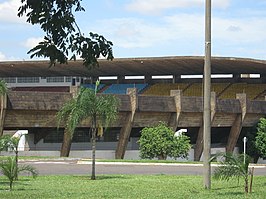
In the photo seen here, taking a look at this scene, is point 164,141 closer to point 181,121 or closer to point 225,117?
point 181,121

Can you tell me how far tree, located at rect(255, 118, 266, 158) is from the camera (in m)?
55.1

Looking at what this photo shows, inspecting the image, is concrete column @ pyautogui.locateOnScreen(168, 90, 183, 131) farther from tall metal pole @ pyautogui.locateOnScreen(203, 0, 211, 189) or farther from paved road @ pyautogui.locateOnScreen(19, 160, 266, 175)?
tall metal pole @ pyautogui.locateOnScreen(203, 0, 211, 189)

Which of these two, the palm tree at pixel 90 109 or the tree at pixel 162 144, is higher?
the palm tree at pixel 90 109

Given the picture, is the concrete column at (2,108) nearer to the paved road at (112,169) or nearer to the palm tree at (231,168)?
the paved road at (112,169)

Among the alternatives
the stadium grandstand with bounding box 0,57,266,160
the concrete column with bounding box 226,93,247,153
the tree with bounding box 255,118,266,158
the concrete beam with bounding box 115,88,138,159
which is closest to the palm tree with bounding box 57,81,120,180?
the stadium grandstand with bounding box 0,57,266,160

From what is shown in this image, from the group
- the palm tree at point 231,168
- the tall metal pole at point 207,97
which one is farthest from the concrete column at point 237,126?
the palm tree at point 231,168

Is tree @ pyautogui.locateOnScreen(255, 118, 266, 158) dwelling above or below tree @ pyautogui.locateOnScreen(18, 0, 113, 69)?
below

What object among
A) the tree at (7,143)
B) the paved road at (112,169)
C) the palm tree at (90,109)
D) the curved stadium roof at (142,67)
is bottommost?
the paved road at (112,169)

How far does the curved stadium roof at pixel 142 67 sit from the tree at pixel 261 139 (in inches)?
290

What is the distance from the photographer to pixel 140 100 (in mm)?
50469

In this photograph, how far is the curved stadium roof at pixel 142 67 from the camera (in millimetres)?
62438

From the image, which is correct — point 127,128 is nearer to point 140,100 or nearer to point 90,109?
point 140,100

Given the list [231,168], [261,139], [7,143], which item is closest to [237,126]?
[261,139]

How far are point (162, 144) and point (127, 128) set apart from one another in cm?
439
